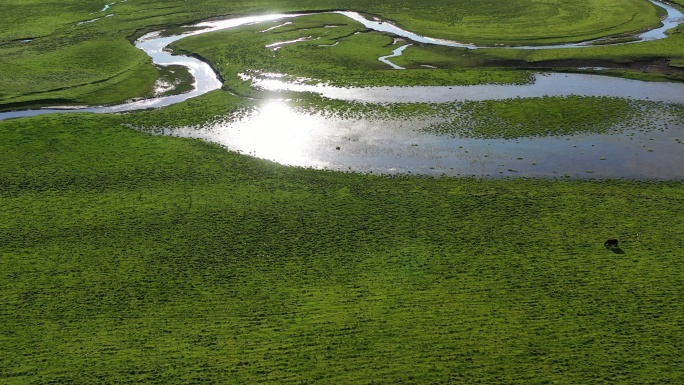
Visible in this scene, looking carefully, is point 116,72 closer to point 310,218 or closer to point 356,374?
point 310,218

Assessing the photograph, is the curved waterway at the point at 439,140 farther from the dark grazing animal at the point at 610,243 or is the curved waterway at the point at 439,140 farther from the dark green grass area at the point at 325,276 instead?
the dark grazing animal at the point at 610,243

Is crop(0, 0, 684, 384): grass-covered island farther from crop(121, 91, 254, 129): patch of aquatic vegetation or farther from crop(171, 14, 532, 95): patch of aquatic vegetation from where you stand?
crop(171, 14, 532, 95): patch of aquatic vegetation

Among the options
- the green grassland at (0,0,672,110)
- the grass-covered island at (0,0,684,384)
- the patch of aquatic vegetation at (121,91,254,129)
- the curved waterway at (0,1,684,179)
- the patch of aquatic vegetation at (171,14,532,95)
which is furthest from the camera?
the patch of aquatic vegetation at (171,14,532,95)

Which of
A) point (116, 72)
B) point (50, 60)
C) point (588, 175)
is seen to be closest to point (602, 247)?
point (588, 175)

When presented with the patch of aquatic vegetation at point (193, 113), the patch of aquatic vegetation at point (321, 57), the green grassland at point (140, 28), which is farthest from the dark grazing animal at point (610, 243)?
the patch of aquatic vegetation at point (193, 113)

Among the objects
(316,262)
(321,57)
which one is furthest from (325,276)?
(321,57)

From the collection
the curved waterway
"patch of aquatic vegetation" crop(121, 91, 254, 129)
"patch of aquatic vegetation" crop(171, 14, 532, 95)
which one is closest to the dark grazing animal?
the curved waterway
